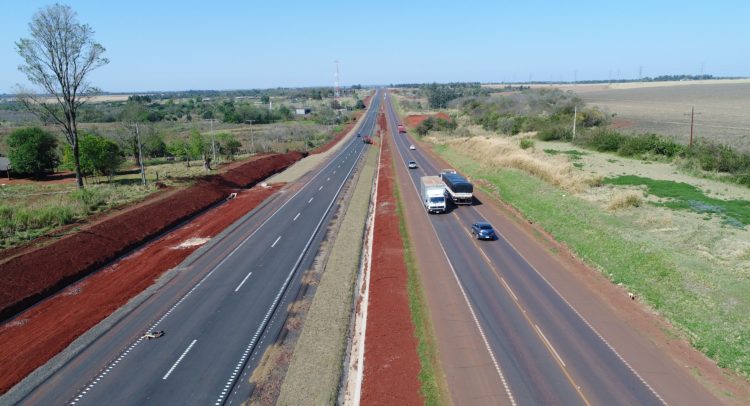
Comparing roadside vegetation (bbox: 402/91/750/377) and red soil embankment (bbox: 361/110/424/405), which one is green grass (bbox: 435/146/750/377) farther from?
red soil embankment (bbox: 361/110/424/405)

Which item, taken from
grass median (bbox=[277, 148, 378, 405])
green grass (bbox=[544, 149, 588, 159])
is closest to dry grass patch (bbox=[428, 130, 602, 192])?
green grass (bbox=[544, 149, 588, 159])

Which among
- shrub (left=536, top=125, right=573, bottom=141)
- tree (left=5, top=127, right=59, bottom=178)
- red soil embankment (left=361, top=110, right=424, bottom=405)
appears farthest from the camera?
shrub (left=536, top=125, right=573, bottom=141)

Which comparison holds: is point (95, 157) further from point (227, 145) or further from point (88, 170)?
point (227, 145)

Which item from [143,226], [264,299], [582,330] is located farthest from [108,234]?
[582,330]

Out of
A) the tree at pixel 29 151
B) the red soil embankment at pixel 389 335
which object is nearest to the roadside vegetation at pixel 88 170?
the tree at pixel 29 151

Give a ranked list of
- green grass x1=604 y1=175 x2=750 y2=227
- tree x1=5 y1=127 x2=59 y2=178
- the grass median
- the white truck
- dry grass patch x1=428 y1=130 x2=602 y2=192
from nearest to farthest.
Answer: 1. the grass median
2. green grass x1=604 y1=175 x2=750 y2=227
3. the white truck
4. dry grass patch x1=428 y1=130 x2=602 y2=192
5. tree x1=5 y1=127 x2=59 y2=178

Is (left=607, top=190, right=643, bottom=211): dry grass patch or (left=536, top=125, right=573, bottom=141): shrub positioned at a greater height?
(left=536, top=125, right=573, bottom=141): shrub

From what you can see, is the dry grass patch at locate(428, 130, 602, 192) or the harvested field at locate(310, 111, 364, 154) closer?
the dry grass patch at locate(428, 130, 602, 192)

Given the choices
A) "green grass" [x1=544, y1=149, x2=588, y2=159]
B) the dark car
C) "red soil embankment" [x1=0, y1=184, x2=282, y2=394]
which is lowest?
"red soil embankment" [x1=0, y1=184, x2=282, y2=394]

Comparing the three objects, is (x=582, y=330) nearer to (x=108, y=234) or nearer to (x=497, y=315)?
(x=497, y=315)
